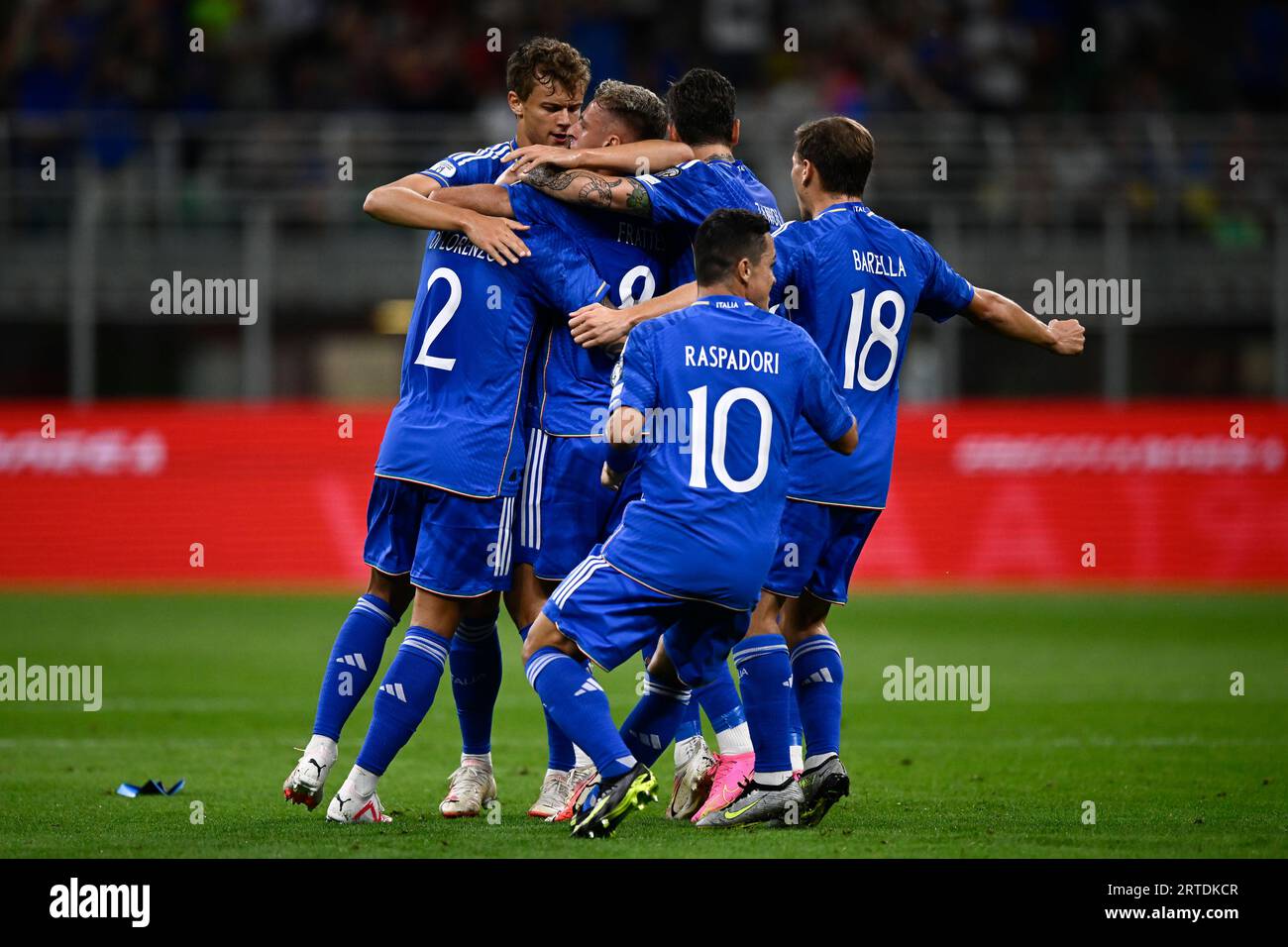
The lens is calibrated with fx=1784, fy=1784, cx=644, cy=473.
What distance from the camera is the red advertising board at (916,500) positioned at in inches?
645

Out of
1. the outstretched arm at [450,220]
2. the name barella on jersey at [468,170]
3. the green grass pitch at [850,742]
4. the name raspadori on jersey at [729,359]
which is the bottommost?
the green grass pitch at [850,742]

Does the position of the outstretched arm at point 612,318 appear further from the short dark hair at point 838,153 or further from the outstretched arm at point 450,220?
the short dark hair at point 838,153

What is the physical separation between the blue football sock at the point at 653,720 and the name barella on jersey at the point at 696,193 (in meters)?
1.69

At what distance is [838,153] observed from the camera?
22.0 ft

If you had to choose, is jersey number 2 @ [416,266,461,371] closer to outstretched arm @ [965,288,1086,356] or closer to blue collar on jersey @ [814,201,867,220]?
blue collar on jersey @ [814,201,867,220]

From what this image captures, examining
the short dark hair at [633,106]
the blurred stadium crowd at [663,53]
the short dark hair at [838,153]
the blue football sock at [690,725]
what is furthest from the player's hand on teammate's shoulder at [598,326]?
the blurred stadium crowd at [663,53]

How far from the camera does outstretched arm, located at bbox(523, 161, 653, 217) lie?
646cm

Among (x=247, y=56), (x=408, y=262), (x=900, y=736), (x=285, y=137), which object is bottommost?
(x=900, y=736)

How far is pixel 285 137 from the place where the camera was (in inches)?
731

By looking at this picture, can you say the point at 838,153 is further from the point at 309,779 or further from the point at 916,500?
the point at 916,500

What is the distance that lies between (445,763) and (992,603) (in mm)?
8677

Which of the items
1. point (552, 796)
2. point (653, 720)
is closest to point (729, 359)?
point (653, 720)

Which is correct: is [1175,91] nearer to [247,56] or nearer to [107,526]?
[247,56]

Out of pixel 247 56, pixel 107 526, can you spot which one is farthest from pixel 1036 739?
pixel 247 56
